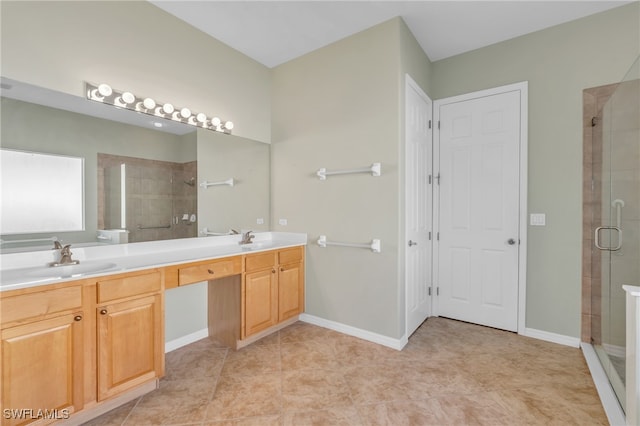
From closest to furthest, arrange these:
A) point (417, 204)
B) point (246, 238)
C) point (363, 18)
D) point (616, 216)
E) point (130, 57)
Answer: point (616, 216)
point (130, 57)
point (363, 18)
point (417, 204)
point (246, 238)

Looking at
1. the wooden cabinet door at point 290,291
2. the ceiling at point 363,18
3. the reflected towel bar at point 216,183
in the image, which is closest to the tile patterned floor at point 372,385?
the wooden cabinet door at point 290,291

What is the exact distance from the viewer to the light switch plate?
8.45 feet

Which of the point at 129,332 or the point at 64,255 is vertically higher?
the point at 64,255

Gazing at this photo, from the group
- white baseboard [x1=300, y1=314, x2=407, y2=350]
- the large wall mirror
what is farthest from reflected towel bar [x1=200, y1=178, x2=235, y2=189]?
white baseboard [x1=300, y1=314, x2=407, y2=350]

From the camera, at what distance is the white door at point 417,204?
2.60m

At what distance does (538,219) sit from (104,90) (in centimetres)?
352

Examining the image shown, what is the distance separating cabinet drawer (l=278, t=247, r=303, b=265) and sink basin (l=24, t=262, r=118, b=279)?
1325 mm

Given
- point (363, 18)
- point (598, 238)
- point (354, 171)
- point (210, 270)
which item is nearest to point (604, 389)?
point (598, 238)

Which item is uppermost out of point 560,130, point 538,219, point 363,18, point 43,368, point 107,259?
point 363,18

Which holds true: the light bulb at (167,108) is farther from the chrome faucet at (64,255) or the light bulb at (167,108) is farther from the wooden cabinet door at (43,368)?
the wooden cabinet door at (43,368)

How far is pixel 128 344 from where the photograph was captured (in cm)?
170

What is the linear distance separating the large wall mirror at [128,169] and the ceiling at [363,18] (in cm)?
90

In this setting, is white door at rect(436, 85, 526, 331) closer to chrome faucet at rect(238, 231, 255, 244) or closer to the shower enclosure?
the shower enclosure

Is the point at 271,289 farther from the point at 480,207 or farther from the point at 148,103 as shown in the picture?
the point at 480,207
